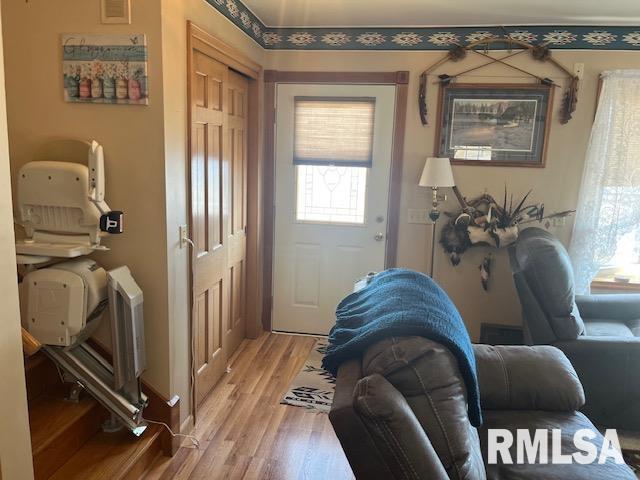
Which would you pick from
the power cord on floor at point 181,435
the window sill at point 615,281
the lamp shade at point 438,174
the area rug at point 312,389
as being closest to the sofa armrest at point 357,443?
the power cord on floor at point 181,435

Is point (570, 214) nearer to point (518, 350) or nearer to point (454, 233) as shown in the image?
point (454, 233)

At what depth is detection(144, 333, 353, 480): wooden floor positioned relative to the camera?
2350 millimetres

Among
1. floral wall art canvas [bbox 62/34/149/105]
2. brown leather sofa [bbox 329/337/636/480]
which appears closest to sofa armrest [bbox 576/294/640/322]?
brown leather sofa [bbox 329/337/636/480]

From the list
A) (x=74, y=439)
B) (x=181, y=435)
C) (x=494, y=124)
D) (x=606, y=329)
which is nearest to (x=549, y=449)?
A: (x=606, y=329)

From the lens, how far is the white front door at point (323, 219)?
12.1ft

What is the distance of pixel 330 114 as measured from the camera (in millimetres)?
3676

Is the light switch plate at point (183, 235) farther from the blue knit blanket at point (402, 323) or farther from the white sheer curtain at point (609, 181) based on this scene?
the white sheer curtain at point (609, 181)

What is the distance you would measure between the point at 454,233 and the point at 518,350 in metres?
1.52

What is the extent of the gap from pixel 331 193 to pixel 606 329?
2.07 m

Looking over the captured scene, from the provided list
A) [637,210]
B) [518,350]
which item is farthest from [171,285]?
[637,210]

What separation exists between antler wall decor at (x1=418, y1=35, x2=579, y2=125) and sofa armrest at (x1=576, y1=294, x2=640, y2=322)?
1.26m

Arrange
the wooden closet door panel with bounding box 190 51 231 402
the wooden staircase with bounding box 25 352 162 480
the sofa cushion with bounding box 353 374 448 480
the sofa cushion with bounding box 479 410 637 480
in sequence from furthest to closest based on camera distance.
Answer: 1. the wooden closet door panel with bounding box 190 51 231 402
2. the wooden staircase with bounding box 25 352 162 480
3. the sofa cushion with bounding box 479 410 637 480
4. the sofa cushion with bounding box 353 374 448 480

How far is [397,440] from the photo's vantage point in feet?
4.31

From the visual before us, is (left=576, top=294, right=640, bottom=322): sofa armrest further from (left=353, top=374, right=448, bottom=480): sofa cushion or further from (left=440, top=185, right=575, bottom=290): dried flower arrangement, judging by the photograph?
(left=353, top=374, right=448, bottom=480): sofa cushion
